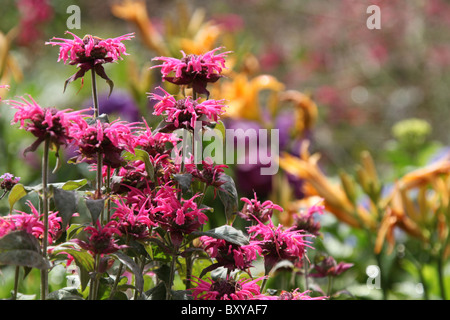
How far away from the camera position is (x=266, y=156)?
64.3 inches

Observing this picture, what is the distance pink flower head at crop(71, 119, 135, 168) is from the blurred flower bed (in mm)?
25

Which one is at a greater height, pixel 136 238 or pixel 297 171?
pixel 297 171

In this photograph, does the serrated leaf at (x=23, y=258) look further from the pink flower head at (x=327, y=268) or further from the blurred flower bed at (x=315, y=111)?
Answer: the pink flower head at (x=327, y=268)

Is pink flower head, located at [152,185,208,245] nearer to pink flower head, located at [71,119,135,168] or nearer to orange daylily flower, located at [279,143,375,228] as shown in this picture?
pink flower head, located at [71,119,135,168]

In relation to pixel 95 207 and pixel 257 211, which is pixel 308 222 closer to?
pixel 257 211

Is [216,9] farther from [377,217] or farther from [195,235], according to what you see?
[195,235]

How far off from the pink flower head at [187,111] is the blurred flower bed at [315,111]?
0.05m

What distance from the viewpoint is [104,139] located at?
0.52 meters

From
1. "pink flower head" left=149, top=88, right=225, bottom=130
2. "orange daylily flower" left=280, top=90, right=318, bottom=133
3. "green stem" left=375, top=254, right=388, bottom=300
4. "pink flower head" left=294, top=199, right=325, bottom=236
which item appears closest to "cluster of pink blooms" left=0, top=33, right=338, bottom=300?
"pink flower head" left=149, top=88, right=225, bottom=130

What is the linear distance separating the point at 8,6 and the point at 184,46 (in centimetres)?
183

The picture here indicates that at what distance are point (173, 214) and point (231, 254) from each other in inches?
2.6
